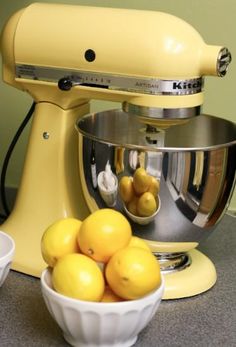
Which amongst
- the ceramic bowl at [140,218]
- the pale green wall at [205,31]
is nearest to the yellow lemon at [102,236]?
the ceramic bowl at [140,218]

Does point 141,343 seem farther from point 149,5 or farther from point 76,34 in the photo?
point 149,5

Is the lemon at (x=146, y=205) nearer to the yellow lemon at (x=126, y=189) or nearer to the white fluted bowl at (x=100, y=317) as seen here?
the yellow lemon at (x=126, y=189)

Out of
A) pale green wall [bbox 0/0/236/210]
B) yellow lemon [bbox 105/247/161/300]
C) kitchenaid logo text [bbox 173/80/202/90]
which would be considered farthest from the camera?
pale green wall [bbox 0/0/236/210]

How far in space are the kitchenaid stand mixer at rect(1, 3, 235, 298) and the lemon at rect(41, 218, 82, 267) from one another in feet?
0.44

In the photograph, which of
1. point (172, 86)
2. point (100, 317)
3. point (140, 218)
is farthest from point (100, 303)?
point (172, 86)

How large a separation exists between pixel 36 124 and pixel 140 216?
222 mm

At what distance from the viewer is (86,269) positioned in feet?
2.49

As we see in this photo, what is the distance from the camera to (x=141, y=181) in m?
0.88

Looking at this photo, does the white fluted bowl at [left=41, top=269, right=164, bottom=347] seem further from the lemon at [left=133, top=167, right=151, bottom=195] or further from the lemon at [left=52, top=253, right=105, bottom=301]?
the lemon at [left=133, top=167, right=151, bottom=195]

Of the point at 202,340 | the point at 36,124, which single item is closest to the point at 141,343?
the point at 202,340

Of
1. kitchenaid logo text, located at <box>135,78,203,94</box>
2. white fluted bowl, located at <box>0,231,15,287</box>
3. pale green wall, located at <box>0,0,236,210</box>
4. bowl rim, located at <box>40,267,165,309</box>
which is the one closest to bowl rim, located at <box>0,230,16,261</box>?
white fluted bowl, located at <box>0,231,15,287</box>

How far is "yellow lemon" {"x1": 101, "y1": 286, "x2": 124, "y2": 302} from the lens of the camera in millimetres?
771

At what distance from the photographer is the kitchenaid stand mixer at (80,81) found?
2.84ft

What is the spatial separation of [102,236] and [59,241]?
6cm
